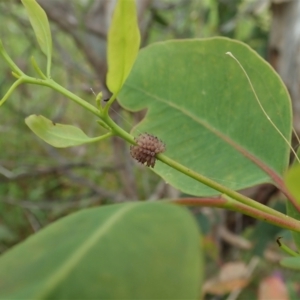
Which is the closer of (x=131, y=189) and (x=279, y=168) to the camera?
(x=279, y=168)

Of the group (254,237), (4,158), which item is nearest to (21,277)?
(254,237)

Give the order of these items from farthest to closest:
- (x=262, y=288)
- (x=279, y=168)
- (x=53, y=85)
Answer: (x=262, y=288), (x=279, y=168), (x=53, y=85)

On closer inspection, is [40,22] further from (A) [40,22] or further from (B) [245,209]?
(B) [245,209]

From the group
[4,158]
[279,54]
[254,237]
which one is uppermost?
[279,54]

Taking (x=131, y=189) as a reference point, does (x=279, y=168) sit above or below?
above

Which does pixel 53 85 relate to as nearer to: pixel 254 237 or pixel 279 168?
pixel 279 168

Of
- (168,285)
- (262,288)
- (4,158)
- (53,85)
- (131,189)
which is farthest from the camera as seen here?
(4,158)
